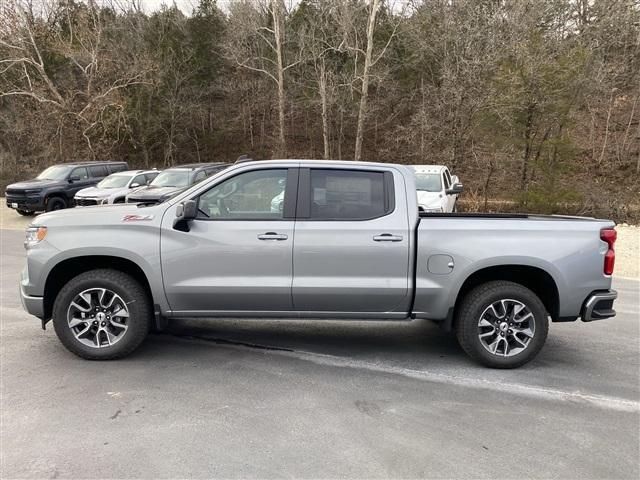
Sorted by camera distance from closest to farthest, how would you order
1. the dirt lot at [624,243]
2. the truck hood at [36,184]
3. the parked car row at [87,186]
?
the dirt lot at [624,243]
the parked car row at [87,186]
the truck hood at [36,184]

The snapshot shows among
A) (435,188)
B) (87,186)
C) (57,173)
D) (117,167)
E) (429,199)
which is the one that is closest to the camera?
(429,199)

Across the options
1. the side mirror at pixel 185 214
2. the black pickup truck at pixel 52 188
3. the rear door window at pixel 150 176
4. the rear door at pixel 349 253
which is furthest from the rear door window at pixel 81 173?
the rear door at pixel 349 253

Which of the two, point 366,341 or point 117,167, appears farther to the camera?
point 117,167

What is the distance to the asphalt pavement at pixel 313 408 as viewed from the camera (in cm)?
312

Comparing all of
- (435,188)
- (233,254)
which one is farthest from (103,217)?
(435,188)

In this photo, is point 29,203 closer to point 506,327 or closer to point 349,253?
point 349,253

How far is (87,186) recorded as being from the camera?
17.5m

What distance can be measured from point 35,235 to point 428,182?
9.96 m

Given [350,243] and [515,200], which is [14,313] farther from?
[515,200]

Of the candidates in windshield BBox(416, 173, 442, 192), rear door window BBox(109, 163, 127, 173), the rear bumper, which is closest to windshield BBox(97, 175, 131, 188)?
rear door window BBox(109, 163, 127, 173)

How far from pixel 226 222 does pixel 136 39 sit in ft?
105

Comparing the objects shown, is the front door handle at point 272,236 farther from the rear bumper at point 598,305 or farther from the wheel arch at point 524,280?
the rear bumper at point 598,305

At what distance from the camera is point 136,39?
31.8 meters

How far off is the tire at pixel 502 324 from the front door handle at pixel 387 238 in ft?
2.86
